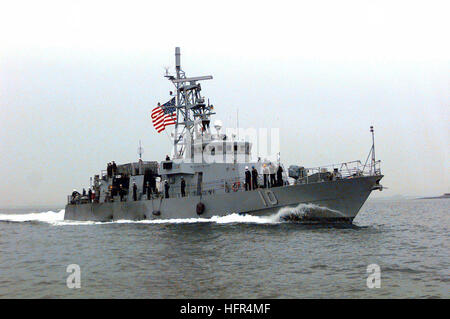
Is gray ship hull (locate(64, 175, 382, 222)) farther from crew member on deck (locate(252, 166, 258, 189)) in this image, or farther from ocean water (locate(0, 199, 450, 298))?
ocean water (locate(0, 199, 450, 298))

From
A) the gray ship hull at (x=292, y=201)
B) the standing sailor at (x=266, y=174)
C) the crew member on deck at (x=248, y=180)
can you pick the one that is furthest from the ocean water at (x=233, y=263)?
the crew member on deck at (x=248, y=180)

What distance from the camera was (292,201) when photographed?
85.0ft

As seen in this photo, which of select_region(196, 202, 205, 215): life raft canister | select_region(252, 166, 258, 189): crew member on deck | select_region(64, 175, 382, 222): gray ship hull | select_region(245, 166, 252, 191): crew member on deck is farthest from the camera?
select_region(196, 202, 205, 215): life raft canister

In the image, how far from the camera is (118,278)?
13.8m

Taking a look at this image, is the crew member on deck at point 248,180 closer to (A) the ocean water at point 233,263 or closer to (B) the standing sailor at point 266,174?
(B) the standing sailor at point 266,174

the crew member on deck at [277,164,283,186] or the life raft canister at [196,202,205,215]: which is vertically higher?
the crew member on deck at [277,164,283,186]

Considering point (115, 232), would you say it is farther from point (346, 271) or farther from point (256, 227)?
point (346, 271)

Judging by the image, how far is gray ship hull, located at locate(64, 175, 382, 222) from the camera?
2502 centimetres

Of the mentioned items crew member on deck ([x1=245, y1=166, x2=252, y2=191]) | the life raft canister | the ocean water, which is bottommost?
the ocean water

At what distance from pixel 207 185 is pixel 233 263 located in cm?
1444

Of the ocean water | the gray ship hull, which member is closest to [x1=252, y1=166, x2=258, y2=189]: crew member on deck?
the gray ship hull

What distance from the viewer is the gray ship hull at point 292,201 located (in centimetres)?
2502

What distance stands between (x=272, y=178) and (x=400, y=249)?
989cm

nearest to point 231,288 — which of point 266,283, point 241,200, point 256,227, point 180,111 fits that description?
point 266,283
